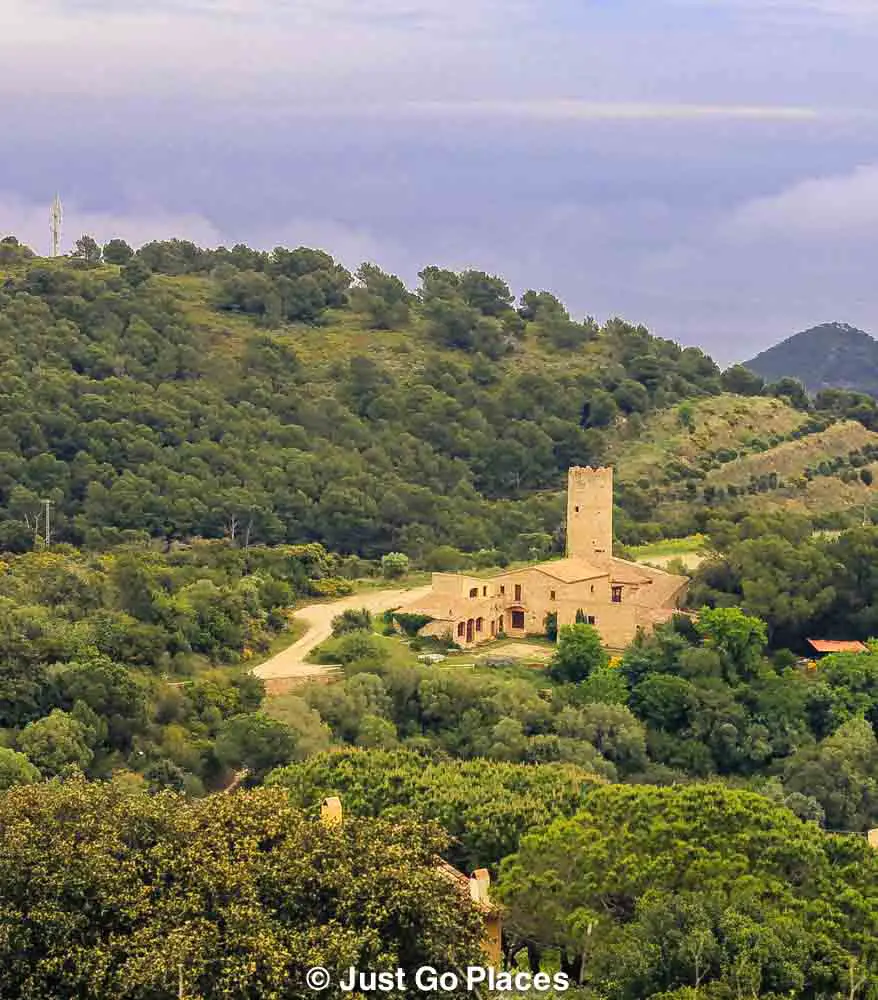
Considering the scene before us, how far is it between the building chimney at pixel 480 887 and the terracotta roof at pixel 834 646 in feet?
57.1

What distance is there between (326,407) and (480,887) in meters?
38.2

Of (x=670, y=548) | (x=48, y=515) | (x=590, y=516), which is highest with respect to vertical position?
(x=590, y=516)

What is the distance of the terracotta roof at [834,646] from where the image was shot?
3506 cm

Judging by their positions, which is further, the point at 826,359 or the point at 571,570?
the point at 826,359

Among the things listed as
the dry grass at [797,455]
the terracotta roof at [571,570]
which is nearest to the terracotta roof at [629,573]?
the terracotta roof at [571,570]

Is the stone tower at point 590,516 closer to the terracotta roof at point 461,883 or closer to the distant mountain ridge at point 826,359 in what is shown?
the terracotta roof at point 461,883

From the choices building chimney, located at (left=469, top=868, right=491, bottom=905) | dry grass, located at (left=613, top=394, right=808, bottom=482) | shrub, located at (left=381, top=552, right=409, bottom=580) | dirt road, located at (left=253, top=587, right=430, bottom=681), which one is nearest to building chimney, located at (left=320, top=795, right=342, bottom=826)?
building chimney, located at (left=469, top=868, right=491, bottom=905)

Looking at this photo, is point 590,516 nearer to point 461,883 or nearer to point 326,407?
point 326,407

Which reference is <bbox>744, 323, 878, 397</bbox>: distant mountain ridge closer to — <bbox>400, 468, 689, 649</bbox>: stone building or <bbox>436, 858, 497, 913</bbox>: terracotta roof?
<bbox>400, 468, 689, 649</bbox>: stone building

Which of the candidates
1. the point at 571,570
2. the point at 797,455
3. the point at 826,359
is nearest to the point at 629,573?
the point at 571,570

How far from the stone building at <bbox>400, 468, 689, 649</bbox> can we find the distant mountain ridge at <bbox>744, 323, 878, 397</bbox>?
10739 centimetres

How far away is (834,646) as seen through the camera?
35594 millimetres

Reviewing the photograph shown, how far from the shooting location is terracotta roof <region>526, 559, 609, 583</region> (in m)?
36.2

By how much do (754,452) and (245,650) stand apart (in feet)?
91.4
